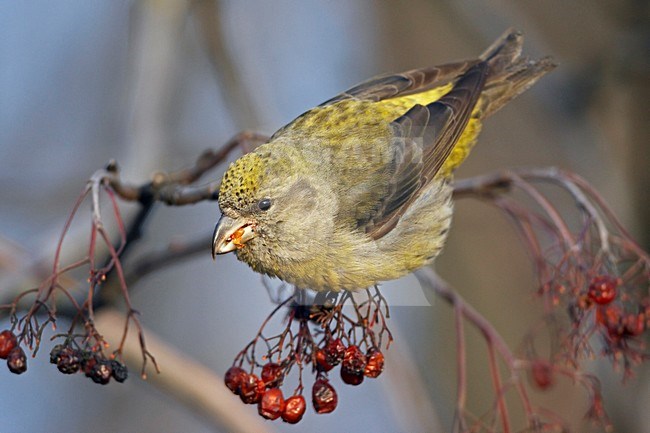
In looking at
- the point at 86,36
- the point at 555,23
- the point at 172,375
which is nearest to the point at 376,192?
the point at 172,375

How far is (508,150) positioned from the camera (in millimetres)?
7523

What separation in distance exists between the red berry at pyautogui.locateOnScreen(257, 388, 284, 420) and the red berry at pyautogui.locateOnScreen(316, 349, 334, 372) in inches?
7.4

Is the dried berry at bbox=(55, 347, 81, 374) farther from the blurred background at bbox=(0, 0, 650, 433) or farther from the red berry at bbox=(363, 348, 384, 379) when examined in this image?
the blurred background at bbox=(0, 0, 650, 433)

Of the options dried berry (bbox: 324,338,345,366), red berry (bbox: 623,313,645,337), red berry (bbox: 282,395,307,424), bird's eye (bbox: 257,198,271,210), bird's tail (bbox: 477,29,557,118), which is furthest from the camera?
bird's tail (bbox: 477,29,557,118)

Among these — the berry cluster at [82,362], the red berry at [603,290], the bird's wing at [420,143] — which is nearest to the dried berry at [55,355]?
the berry cluster at [82,362]

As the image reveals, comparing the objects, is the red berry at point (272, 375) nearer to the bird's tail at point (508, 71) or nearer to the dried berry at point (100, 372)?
the dried berry at point (100, 372)

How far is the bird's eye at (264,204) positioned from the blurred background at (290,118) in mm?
1783

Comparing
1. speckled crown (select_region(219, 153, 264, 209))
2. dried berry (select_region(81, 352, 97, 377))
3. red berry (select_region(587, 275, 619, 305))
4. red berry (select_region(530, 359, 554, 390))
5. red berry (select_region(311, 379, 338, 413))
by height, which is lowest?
red berry (select_region(530, 359, 554, 390))

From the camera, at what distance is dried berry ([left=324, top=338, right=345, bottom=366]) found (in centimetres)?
257

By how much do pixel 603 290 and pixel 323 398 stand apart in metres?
1.18

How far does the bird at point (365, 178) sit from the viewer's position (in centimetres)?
290

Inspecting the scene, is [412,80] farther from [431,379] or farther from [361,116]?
[431,379]

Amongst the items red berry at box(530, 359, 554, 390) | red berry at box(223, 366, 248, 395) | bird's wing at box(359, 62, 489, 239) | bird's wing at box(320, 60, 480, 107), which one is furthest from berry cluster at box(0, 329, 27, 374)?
red berry at box(530, 359, 554, 390)

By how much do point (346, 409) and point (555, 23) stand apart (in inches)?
159
